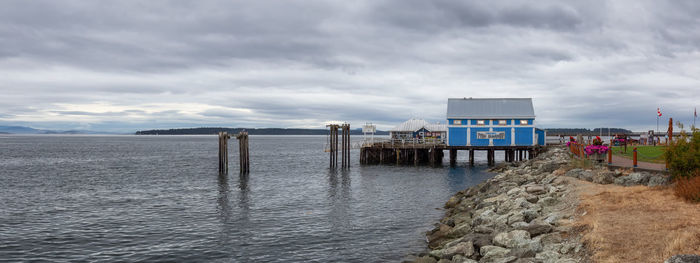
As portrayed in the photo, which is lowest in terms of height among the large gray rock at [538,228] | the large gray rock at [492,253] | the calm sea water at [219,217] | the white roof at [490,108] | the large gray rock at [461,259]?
the calm sea water at [219,217]

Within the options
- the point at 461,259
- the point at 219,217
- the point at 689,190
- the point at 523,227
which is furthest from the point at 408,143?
the point at 461,259

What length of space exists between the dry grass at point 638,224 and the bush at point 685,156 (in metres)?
1.25

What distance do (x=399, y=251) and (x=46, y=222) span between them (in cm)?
1582

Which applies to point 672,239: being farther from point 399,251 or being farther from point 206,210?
point 206,210

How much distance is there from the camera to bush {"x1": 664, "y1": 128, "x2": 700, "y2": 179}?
15188mm

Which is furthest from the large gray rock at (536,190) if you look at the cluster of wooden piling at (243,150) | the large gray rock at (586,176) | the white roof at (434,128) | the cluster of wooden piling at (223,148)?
the white roof at (434,128)

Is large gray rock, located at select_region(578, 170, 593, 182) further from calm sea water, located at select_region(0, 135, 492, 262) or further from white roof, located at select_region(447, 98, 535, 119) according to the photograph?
white roof, located at select_region(447, 98, 535, 119)

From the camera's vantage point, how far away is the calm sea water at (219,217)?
1652 cm

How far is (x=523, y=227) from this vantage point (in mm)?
13219

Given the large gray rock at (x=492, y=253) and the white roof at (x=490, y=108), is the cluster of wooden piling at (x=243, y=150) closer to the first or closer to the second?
the white roof at (x=490, y=108)

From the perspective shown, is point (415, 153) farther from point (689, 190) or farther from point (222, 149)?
point (689, 190)

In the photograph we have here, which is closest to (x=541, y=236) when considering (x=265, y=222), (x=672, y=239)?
(x=672, y=239)

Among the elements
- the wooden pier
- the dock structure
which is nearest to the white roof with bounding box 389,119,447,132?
the wooden pier

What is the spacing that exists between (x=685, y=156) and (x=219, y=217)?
18704 millimetres
